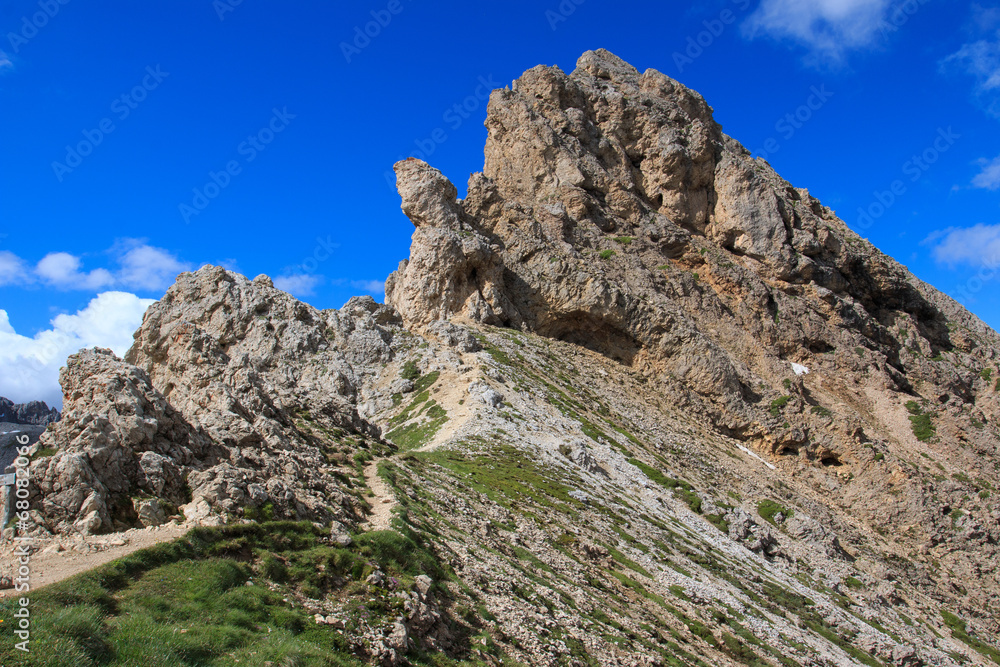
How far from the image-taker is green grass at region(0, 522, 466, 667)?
10.6 metres

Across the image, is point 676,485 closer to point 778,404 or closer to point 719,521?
point 719,521

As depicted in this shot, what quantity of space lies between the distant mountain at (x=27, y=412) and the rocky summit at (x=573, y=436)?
188 ft

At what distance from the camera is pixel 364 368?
54.5 meters

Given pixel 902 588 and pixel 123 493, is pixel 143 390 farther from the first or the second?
pixel 902 588

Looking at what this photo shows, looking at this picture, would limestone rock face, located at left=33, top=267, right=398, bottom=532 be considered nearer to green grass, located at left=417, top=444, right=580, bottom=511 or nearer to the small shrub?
green grass, located at left=417, top=444, right=580, bottom=511

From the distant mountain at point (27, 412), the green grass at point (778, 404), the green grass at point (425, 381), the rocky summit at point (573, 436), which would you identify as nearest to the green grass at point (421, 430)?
the rocky summit at point (573, 436)

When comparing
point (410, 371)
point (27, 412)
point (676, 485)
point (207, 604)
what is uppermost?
point (410, 371)

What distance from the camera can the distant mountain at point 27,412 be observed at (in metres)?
87.8

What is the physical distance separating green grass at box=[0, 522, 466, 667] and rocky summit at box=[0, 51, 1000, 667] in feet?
0.27

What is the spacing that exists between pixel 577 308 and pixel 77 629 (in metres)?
59.5

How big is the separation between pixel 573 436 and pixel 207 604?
33.9 metres

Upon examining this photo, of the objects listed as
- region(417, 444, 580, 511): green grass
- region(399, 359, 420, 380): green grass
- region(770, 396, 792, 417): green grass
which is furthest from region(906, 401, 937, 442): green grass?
region(399, 359, 420, 380): green grass

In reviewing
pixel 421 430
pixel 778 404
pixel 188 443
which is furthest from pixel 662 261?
pixel 188 443

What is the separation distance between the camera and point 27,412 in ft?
305
